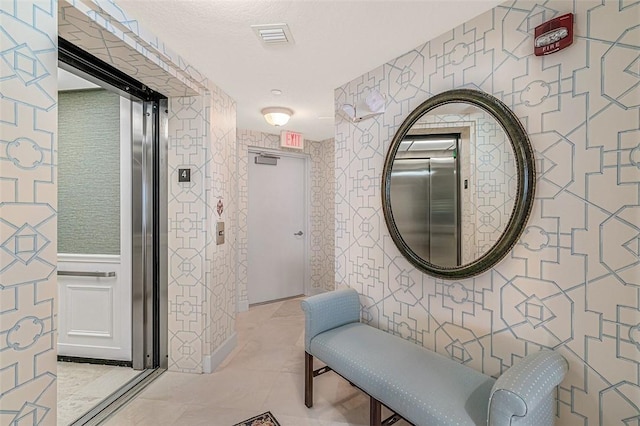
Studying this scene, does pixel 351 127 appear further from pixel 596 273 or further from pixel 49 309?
pixel 49 309

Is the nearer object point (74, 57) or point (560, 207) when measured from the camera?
point (560, 207)

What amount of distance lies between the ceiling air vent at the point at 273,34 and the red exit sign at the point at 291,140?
6.61ft

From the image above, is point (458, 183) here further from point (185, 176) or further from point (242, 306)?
point (242, 306)

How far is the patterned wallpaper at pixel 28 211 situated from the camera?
976mm

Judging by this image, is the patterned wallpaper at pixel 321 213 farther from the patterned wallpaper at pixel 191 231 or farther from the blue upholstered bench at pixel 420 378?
the blue upholstered bench at pixel 420 378

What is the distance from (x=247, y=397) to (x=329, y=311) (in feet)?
2.79

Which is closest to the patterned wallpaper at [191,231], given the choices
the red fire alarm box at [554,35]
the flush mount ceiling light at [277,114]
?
the flush mount ceiling light at [277,114]

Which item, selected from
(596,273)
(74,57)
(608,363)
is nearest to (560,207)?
(596,273)

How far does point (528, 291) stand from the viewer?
135 centimetres

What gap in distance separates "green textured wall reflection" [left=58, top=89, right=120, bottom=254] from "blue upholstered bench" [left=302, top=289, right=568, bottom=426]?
1.83 m

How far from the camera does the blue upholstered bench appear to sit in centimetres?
102

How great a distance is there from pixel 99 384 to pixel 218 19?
2629mm

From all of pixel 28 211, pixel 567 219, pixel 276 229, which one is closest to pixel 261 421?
pixel 28 211

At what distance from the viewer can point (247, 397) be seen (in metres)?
2.03
